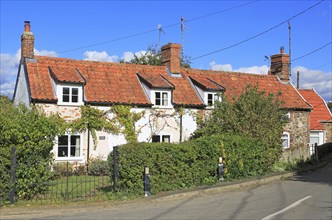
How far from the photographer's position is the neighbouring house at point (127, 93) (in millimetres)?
23766

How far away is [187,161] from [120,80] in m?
12.4

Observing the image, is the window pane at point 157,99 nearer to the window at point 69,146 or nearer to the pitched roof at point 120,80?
the pitched roof at point 120,80

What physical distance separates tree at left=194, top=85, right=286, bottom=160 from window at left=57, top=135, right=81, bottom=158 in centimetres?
798

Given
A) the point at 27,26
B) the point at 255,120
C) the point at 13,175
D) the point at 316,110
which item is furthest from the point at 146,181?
the point at 316,110

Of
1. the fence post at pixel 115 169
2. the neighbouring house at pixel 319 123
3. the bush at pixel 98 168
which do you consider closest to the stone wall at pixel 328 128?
the neighbouring house at pixel 319 123

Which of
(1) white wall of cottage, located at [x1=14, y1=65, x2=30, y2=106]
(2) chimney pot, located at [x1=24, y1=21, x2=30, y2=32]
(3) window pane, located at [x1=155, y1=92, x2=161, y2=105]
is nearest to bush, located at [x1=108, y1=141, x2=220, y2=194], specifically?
(3) window pane, located at [x1=155, y1=92, x2=161, y2=105]

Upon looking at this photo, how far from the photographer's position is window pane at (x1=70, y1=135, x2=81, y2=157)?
23.8m

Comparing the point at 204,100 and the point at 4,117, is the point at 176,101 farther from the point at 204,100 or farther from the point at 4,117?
the point at 4,117

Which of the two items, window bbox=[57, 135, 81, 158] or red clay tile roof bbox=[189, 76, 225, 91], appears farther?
red clay tile roof bbox=[189, 76, 225, 91]

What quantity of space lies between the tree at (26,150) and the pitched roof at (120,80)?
9.57 metres

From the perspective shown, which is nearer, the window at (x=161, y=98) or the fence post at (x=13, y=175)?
the fence post at (x=13, y=175)

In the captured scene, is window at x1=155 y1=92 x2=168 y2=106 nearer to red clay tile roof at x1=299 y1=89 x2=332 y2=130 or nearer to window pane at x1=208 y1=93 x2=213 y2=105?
window pane at x1=208 y1=93 x2=213 y2=105

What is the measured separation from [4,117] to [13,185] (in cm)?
229

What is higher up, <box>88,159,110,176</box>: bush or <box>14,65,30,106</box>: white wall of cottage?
<box>14,65,30,106</box>: white wall of cottage
